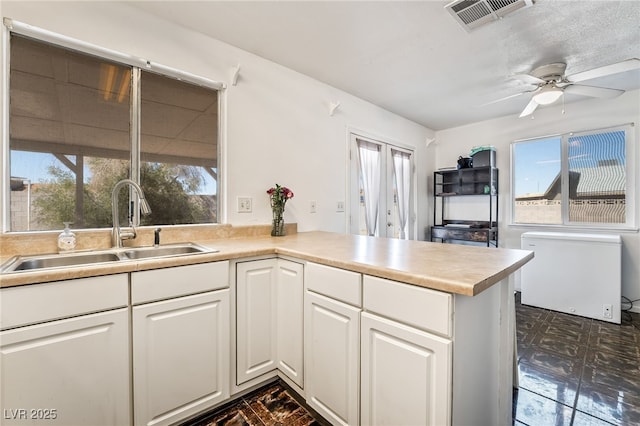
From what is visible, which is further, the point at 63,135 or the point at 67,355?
the point at 63,135

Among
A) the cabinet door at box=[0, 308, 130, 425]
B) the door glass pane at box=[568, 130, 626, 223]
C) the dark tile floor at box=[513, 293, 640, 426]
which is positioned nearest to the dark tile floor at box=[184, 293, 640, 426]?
the dark tile floor at box=[513, 293, 640, 426]

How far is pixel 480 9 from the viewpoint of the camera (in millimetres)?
1687

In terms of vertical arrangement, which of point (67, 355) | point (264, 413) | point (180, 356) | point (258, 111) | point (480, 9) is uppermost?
point (480, 9)

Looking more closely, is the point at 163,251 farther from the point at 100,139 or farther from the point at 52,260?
the point at 100,139

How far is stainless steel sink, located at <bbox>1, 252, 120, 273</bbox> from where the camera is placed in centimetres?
124

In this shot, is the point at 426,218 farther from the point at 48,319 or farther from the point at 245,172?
the point at 48,319

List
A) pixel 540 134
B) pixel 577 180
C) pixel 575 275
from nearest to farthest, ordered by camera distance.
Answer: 1. pixel 575 275
2. pixel 577 180
3. pixel 540 134

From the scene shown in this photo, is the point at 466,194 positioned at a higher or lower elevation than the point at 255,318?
higher

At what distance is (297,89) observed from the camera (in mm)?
2582

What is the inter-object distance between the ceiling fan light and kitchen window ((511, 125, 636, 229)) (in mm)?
1319

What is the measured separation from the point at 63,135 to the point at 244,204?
115 cm

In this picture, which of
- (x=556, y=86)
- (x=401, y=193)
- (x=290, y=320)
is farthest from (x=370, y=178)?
(x=290, y=320)

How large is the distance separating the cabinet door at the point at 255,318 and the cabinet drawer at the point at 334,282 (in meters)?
0.31

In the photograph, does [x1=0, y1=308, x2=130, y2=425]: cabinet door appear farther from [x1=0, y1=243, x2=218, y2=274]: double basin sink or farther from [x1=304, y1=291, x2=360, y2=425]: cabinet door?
[x1=304, y1=291, x2=360, y2=425]: cabinet door
